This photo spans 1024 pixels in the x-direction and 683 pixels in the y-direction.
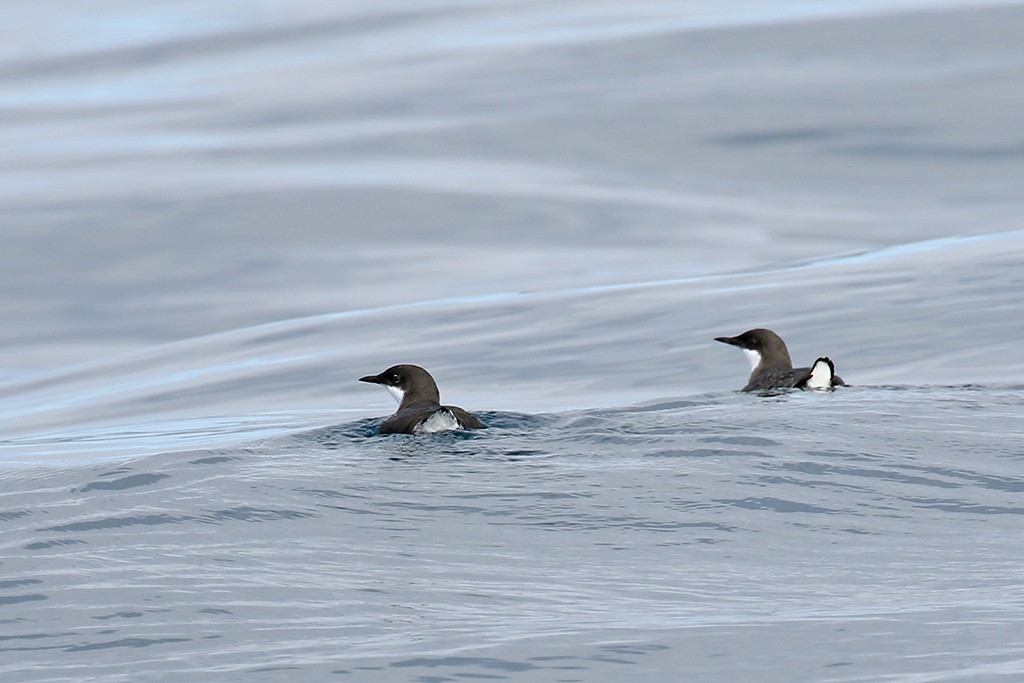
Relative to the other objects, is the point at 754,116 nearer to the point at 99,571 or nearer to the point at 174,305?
the point at 174,305

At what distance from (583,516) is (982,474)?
6.59 feet

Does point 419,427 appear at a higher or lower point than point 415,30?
lower

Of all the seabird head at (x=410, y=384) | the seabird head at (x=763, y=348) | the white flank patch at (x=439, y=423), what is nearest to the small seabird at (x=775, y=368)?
the seabird head at (x=763, y=348)

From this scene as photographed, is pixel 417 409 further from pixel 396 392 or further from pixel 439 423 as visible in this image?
A: pixel 396 392

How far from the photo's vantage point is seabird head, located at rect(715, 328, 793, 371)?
11977mm

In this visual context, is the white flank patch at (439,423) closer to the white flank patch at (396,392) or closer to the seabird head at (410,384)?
the seabird head at (410,384)

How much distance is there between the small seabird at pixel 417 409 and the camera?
9172 mm

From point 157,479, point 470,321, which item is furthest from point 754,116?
point 157,479

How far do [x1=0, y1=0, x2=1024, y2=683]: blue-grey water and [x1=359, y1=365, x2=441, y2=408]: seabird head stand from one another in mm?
840

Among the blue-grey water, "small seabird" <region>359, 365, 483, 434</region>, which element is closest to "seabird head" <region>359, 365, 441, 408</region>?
"small seabird" <region>359, 365, 483, 434</region>

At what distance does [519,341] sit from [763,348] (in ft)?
10.3

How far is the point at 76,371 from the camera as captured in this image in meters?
15.1

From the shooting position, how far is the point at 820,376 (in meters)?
10.1

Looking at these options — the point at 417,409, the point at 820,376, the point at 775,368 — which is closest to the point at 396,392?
the point at 417,409
